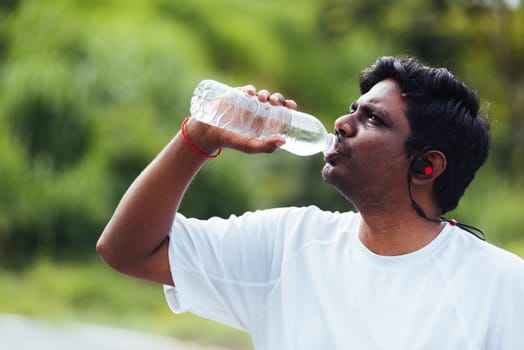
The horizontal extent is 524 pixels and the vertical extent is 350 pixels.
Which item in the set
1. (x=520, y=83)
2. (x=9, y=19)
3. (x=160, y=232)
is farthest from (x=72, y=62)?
(x=160, y=232)

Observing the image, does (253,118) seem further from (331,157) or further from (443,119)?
(443,119)

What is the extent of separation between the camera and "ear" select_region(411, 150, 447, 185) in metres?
2.28

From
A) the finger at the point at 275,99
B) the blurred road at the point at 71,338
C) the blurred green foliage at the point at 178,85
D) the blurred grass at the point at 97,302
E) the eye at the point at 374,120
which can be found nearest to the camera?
the finger at the point at 275,99

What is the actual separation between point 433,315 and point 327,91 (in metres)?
9.94

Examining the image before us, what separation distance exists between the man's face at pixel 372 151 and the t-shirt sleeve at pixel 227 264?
20cm

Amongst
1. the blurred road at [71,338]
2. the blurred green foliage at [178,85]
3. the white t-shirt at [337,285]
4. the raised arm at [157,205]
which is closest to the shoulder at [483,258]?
the white t-shirt at [337,285]

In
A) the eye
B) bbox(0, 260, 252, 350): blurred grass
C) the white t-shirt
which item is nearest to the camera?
the white t-shirt

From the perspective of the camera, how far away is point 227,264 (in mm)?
2244

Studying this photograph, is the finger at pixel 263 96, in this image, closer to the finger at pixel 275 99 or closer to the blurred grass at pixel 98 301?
the finger at pixel 275 99

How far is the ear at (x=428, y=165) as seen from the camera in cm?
228

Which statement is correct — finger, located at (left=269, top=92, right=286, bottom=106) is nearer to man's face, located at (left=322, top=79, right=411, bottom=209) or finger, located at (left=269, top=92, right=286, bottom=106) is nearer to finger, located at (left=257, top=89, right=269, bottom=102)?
finger, located at (left=257, top=89, right=269, bottom=102)

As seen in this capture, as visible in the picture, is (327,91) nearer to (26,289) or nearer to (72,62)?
(72,62)

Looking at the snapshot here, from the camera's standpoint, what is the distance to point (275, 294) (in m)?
2.20

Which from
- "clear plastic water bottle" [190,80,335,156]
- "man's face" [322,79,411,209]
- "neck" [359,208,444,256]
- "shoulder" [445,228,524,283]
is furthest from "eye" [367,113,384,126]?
"shoulder" [445,228,524,283]
